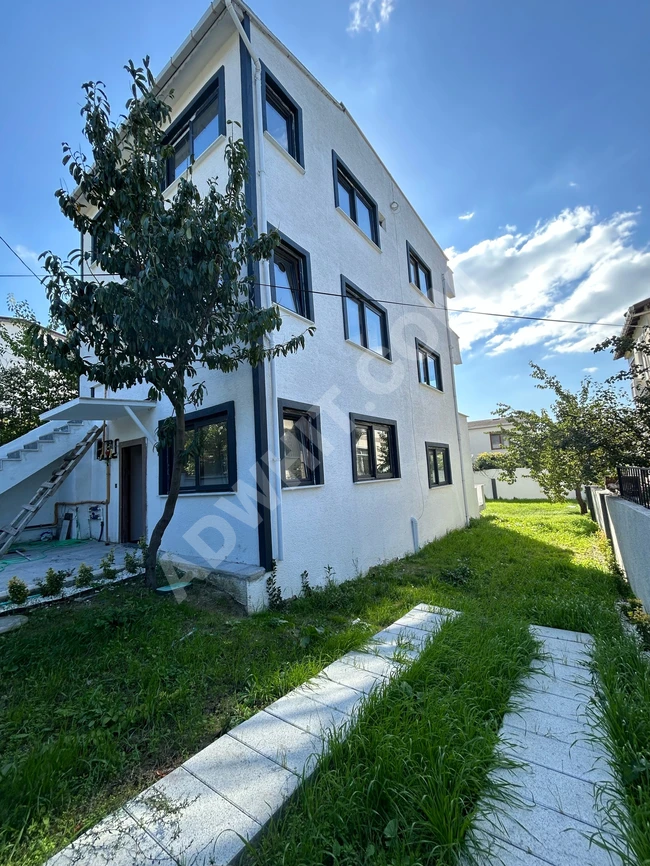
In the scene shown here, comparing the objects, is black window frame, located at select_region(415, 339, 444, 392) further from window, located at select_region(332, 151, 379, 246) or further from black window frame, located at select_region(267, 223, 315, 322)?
black window frame, located at select_region(267, 223, 315, 322)

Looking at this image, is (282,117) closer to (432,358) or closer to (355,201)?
(355,201)

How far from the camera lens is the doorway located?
8.04 m

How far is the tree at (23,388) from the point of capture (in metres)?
12.2

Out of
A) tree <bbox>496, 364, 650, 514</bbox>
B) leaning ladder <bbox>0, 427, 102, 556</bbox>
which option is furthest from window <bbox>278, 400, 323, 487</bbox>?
leaning ladder <bbox>0, 427, 102, 556</bbox>

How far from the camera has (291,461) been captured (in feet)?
18.5

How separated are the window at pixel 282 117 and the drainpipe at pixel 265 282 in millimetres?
252

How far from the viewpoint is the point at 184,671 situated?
319 centimetres

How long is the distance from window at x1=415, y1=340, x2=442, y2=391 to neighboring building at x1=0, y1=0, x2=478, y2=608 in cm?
101

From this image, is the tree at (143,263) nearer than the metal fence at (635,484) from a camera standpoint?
Yes

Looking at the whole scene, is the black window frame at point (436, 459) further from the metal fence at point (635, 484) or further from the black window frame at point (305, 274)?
the black window frame at point (305, 274)

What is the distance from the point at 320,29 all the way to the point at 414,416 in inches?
307

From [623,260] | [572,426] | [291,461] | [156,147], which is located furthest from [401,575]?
[623,260]

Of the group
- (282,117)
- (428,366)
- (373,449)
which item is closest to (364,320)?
(373,449)

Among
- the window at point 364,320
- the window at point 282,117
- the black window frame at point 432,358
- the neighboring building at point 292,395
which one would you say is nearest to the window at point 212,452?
the neighboring building at point 292,395
